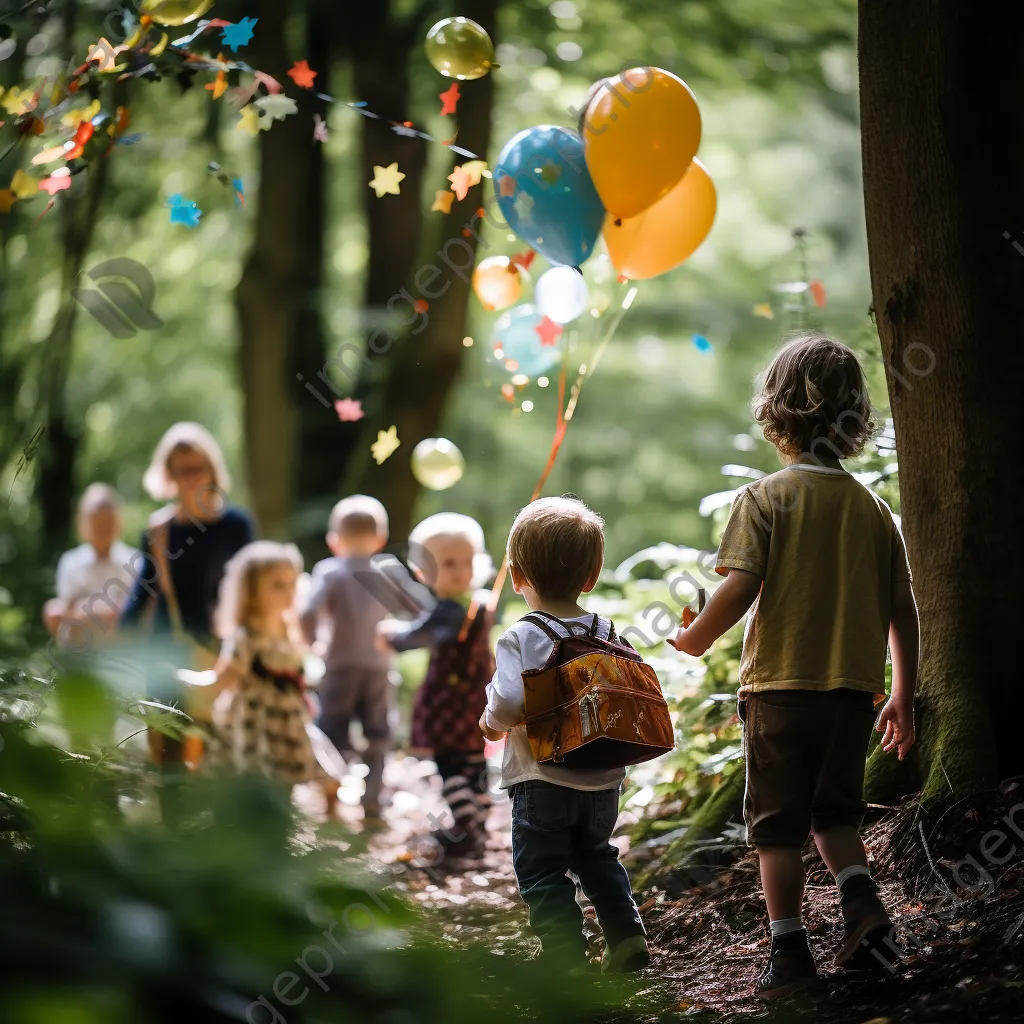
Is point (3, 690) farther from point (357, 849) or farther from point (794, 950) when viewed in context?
point (794, 950)

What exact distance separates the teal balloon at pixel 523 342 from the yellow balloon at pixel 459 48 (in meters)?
1.11

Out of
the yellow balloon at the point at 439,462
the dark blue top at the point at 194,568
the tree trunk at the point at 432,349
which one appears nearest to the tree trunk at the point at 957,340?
the yellow balloon at the point at 439,462

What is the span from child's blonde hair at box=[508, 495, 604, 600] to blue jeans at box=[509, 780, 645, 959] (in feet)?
1.77

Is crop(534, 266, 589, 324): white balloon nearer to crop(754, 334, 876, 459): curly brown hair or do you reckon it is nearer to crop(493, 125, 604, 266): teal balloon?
crop(493, 125, 604, 266): teal balloon

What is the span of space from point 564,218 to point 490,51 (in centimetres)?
74

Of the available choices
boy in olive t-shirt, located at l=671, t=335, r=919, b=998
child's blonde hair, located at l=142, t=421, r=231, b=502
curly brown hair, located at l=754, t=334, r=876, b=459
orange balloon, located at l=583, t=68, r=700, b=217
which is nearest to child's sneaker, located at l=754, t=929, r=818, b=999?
boy in olive t-shirt, located at l=671, t=335, r=919, b=998

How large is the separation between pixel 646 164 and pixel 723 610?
1994 millimetres

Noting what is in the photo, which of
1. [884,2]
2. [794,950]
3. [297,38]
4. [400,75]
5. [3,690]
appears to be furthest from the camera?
[297,38]

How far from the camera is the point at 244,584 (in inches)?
215

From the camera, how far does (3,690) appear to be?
120 cm

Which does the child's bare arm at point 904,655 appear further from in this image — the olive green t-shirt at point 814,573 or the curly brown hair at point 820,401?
the curly brown hair at point 820,401

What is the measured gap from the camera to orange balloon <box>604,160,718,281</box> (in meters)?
4.53

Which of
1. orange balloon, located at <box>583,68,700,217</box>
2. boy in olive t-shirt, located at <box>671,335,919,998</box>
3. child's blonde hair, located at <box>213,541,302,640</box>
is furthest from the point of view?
child's blonde hair, located at <box>213,541,302,640</box>

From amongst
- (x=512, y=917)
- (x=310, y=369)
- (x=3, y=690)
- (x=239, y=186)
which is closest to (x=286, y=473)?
(x=310, y=369)
